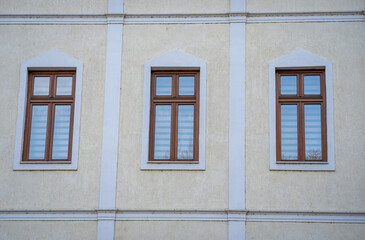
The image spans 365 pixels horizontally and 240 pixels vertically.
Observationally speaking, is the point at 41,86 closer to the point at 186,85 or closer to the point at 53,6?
the point at 53,6

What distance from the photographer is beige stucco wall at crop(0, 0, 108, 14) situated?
12.7 metres

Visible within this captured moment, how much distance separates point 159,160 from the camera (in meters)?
12.1

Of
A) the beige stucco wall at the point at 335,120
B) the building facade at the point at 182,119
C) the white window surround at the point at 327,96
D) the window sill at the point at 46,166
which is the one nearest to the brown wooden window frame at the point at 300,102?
the building facade at the point at 182,119

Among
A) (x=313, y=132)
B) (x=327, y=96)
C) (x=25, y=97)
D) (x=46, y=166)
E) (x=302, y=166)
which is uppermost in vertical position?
(x=327, y=96)

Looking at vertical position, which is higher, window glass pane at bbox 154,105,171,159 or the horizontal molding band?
the horizontal molding band

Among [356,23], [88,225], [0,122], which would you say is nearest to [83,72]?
[0,122]

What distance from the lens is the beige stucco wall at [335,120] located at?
11609mm

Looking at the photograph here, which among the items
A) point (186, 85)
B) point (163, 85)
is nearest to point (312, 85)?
point (186, 85)

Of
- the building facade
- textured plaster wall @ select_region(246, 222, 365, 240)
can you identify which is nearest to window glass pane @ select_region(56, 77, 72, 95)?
the building facade

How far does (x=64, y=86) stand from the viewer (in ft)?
41.2

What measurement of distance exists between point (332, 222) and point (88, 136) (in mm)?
5284

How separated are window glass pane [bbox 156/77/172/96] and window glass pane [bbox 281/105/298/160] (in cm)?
246

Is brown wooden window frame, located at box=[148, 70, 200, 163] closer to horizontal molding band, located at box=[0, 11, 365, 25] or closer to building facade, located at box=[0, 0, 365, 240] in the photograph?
building facade, located at box=[0, 0, 365, 240]

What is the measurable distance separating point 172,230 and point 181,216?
33 cm
